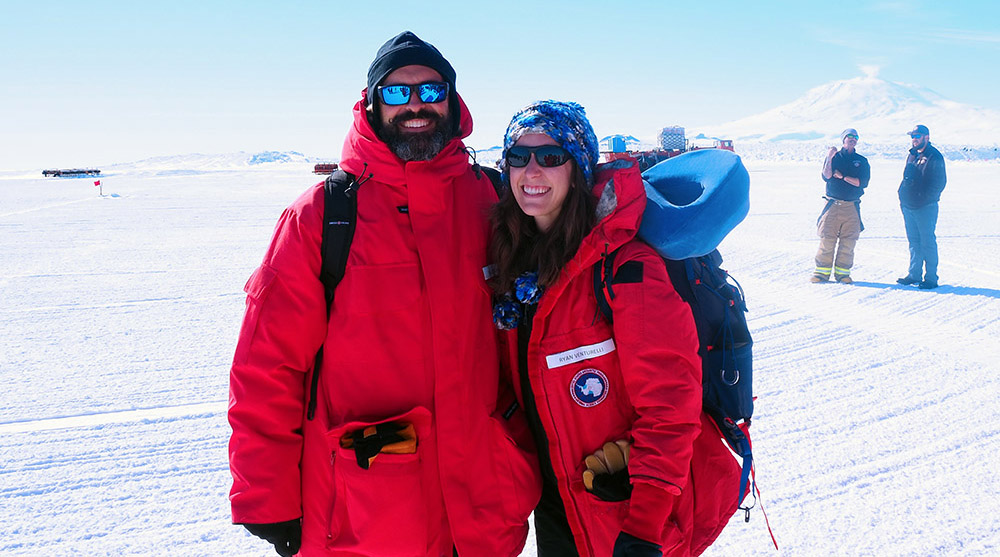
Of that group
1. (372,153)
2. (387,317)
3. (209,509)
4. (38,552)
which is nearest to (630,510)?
(387,317)

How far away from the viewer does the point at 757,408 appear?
3457 mm

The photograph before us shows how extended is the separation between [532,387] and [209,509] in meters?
1.76

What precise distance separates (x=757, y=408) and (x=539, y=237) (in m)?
2.36

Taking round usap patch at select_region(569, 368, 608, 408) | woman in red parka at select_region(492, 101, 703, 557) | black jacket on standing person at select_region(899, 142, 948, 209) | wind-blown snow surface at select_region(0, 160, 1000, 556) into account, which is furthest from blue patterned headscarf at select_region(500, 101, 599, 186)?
black jacket on standing person at select_region(899, 142, 948, 209)

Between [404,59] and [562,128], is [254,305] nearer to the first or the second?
[404,59]

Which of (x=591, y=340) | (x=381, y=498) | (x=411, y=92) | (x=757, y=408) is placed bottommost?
(x=757, y=408)

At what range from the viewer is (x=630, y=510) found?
1.44 m

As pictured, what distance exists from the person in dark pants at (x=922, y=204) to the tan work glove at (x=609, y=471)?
6.03 metres

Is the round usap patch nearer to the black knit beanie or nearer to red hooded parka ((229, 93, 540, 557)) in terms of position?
red hooded parka ((229, 93, 540, 557))

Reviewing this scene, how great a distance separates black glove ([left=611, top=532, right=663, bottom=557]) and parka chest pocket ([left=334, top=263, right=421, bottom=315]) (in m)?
0.79

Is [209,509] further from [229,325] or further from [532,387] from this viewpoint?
[229,325]

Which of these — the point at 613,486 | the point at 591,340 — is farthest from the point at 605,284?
the point at 613,486

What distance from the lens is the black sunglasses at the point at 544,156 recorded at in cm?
167

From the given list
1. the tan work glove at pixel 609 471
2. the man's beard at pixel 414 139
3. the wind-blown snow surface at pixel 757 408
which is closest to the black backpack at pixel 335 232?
the man's beard at pixel 414 139
